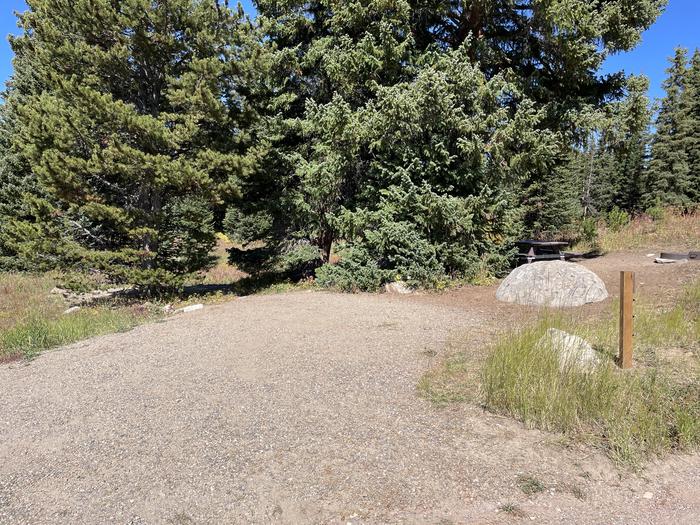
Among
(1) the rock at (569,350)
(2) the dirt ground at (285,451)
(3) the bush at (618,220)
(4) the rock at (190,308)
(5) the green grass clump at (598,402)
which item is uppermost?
(3) the bush at (618,220)

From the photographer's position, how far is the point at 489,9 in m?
12.1

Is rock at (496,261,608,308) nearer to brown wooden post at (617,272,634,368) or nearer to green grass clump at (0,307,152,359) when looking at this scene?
brown wooden post at (617,272,634,368)

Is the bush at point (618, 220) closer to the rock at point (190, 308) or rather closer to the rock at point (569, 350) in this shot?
the rock at point (569, 350)

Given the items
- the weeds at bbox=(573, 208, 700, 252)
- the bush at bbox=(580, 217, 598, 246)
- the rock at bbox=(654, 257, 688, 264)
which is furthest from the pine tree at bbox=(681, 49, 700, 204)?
the rock at bbox=(654, 257, 688, 264)

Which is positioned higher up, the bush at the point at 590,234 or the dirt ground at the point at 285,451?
the bush at the point at 590,234

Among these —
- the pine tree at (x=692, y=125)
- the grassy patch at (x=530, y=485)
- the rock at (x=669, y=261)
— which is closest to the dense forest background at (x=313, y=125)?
the rock at (x=669, y=261)

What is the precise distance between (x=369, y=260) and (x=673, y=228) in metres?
12.3

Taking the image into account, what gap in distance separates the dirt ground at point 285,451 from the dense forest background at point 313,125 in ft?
17.5

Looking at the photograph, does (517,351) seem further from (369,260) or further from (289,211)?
(289,211)

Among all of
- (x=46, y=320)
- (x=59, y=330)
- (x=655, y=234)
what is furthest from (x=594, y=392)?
(x=655, y=234)

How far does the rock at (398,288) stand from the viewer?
1078 centimetres

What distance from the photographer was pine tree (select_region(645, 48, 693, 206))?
32.2 metres

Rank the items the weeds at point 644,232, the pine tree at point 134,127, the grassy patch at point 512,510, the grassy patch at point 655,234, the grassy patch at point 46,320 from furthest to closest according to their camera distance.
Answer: the weeds at point 644,232 < the grassy patch at point 655,234 < the pine tree at point 134,127 < the grassy patch at point 46,320 < the grassy patch at point 512,510

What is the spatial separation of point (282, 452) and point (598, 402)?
2599mm
